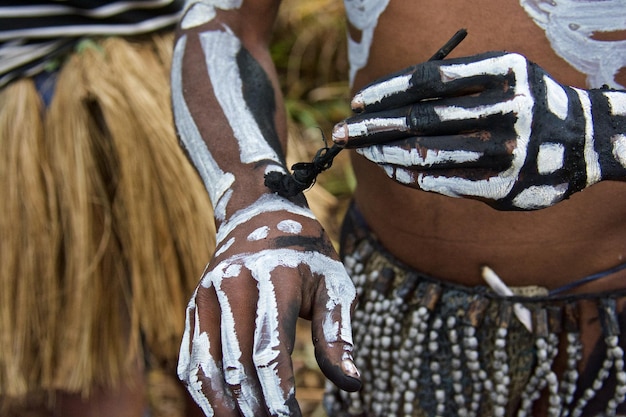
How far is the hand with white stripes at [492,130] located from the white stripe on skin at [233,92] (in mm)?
217

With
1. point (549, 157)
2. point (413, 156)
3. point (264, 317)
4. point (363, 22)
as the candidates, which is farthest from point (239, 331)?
point (363, 22)

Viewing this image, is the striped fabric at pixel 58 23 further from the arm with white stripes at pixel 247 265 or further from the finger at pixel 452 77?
the finger at pixel 452 77

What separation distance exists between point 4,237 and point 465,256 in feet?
3.78

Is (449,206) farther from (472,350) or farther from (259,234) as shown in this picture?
(259,234)

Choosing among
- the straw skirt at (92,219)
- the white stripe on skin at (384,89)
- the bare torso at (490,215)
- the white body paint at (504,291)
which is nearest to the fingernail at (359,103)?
the white stripe on skin at (384,89)

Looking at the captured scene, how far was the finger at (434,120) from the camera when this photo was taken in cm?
69

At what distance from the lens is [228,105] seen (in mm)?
990

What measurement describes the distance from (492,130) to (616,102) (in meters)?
0.14

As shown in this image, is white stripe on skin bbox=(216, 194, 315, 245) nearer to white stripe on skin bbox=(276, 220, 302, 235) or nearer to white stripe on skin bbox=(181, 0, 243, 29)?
white stripe on skin bbox=(276, 220, 302, 235)

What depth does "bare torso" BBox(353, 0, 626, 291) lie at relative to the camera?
0.93 m

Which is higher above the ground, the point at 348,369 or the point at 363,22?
the point at 363,22

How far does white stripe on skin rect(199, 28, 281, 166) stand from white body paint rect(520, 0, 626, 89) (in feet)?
1.23

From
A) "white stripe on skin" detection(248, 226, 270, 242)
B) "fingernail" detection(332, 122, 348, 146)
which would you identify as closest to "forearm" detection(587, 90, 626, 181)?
"fingernail" detection(332, 122, 348, 146)

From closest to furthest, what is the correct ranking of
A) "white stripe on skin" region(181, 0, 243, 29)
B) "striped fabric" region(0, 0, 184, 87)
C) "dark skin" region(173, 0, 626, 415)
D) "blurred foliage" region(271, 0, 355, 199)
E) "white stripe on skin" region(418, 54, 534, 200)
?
"white stripe on skin" region(418, 54, 534, 200), "dark skin" region(173, 0, 626, 415), "white stripe on skin" region(181, 0, 243, 29), "striped fabric" region(0, 0, 184, 87), "blurred foliage" region(271, 0, 355, 199)
